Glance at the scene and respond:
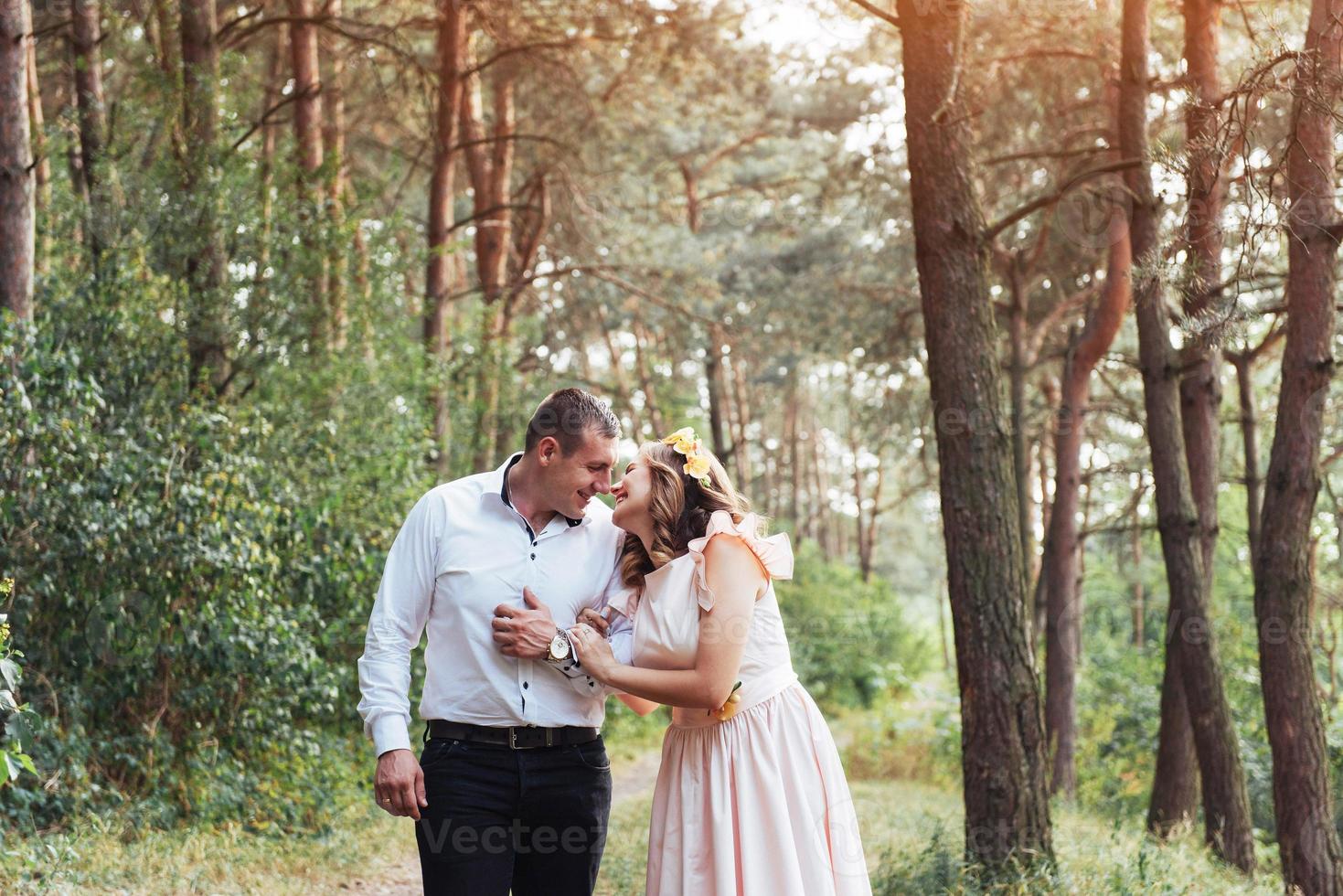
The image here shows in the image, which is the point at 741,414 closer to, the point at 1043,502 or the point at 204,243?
the point at 1043,502

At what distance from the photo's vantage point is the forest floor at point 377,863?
583 cm

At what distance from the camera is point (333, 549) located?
27.7 feet

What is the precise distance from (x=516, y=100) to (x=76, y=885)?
12.9m

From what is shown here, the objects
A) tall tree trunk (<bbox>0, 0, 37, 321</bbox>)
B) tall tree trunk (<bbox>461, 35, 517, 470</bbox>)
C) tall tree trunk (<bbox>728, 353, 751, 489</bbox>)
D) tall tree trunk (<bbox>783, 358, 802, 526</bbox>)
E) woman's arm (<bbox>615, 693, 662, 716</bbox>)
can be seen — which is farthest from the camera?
tall tree trunk (<bbox>783, 358, 802, 526</bbox>)

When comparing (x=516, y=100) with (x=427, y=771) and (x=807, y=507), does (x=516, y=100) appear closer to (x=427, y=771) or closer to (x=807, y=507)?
(x=427, y=771)

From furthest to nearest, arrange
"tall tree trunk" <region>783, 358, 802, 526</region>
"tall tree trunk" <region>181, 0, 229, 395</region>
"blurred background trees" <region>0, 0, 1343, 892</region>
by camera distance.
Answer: "tall tree trunk" <region>783, 358, 802, 526</region>, "tall tree trunk" <region>181, 0, 229, 395</region>, "blurred background trees" <region>0, 0, 1343, 892</region>

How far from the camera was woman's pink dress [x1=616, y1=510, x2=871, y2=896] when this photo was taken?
134 inches

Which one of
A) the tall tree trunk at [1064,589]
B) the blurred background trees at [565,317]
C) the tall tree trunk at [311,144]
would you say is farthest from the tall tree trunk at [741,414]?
the tall tree trunk at [311,144]

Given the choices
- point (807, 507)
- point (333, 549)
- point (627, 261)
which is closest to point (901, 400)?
point (627, 261)

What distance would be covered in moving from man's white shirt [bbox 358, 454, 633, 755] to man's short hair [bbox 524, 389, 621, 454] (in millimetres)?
237

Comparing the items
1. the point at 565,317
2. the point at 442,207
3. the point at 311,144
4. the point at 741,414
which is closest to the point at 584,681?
the point at 311,144

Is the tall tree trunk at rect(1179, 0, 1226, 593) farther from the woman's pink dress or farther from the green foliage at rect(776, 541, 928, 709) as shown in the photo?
the green foliage at rect(776, 541, 928, 709)

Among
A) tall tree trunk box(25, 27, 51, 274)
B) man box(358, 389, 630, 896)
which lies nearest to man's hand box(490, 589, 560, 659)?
man box(358, 389, 630, 896)

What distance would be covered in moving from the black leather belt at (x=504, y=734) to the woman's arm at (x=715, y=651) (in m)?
0.24
